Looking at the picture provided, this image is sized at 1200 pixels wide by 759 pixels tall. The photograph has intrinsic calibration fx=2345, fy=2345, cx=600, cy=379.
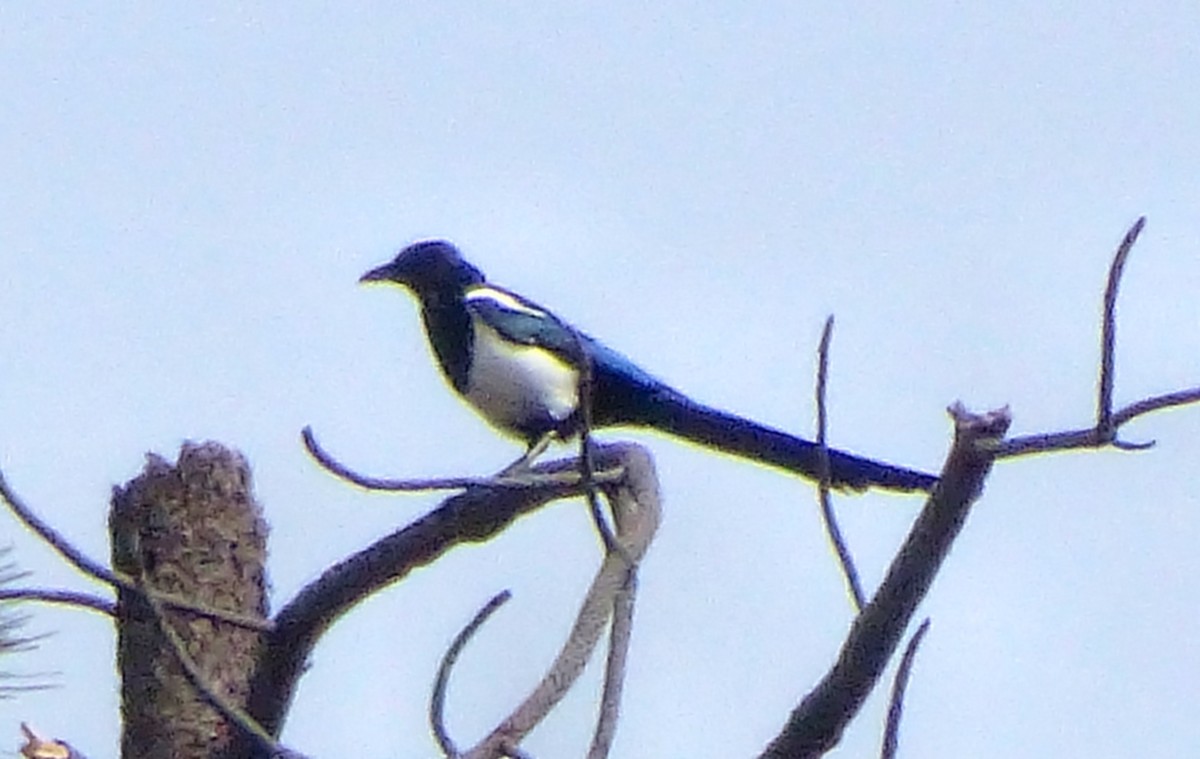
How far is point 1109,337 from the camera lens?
209 centimetres

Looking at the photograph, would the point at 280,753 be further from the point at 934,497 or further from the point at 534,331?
the point at 534,331

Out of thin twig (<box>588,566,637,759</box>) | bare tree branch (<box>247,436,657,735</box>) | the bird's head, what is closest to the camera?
thin twig (<box>588,566,637,759</box>)

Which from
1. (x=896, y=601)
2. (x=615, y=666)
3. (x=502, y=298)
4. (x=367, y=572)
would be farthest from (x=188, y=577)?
(x=502, y=298)

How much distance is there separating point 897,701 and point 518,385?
357cm

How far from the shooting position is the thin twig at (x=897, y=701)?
6.58 feet

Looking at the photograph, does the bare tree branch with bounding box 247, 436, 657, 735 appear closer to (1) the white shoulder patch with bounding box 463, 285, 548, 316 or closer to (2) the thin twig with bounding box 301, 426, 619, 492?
(2) the thin twig with bounding box 301, 426, 619, 492

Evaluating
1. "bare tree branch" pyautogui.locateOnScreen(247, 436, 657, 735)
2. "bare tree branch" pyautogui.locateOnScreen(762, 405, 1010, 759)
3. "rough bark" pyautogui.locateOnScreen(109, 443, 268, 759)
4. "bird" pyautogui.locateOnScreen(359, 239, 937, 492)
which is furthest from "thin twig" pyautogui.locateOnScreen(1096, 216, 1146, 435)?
"bird" pyautogui.locateOnScreen(359, 239, 937, 492)

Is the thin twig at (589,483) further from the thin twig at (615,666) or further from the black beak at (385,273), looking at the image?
the black beak at (385,273)

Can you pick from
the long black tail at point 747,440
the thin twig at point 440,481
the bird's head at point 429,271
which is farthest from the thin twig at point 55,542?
the bird's head at point 429,271

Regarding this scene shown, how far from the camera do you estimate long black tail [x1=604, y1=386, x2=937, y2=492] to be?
4395 mm

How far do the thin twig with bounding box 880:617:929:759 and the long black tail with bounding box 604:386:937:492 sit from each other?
2108 millimetres

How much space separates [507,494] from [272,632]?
0.48m

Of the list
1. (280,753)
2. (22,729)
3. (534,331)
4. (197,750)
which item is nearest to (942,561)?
(280,753)

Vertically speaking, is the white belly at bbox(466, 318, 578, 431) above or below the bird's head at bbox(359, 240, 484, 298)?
below
